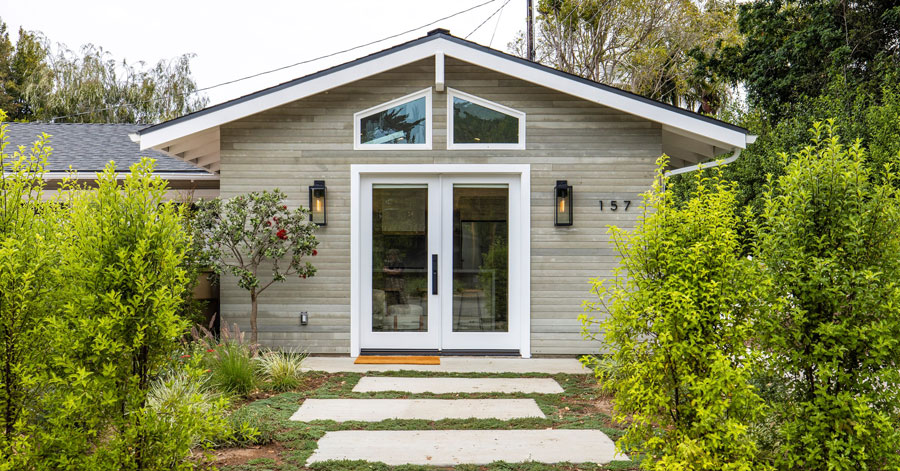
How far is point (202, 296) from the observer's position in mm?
7418

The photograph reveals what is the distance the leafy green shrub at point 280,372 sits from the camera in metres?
5.55

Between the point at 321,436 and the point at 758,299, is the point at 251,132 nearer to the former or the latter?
the point at 321,436

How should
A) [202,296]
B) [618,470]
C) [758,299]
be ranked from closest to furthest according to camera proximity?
[758,299]
[618,470]
[202,296]

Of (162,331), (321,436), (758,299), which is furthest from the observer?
(321,436)

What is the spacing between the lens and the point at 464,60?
6816 millimetres

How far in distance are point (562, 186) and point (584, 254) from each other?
0.83 meters

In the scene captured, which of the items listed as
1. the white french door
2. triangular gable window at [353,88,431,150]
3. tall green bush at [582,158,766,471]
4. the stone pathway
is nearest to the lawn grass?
the stone pathway

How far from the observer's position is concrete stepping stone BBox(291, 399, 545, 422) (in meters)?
4.67

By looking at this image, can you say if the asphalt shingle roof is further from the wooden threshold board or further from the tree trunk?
the wooden threshold board

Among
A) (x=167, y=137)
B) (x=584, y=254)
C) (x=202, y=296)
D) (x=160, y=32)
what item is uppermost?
(x=160, y=32)

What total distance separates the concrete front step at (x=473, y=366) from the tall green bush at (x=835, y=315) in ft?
10.9

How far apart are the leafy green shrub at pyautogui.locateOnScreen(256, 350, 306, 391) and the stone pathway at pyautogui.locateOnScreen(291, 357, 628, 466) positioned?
1.80 ft

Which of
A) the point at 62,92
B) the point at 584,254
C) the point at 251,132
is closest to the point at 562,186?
the point at 584,254

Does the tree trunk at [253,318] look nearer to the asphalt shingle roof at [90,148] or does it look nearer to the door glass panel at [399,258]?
the door glass panel at [399,258]
